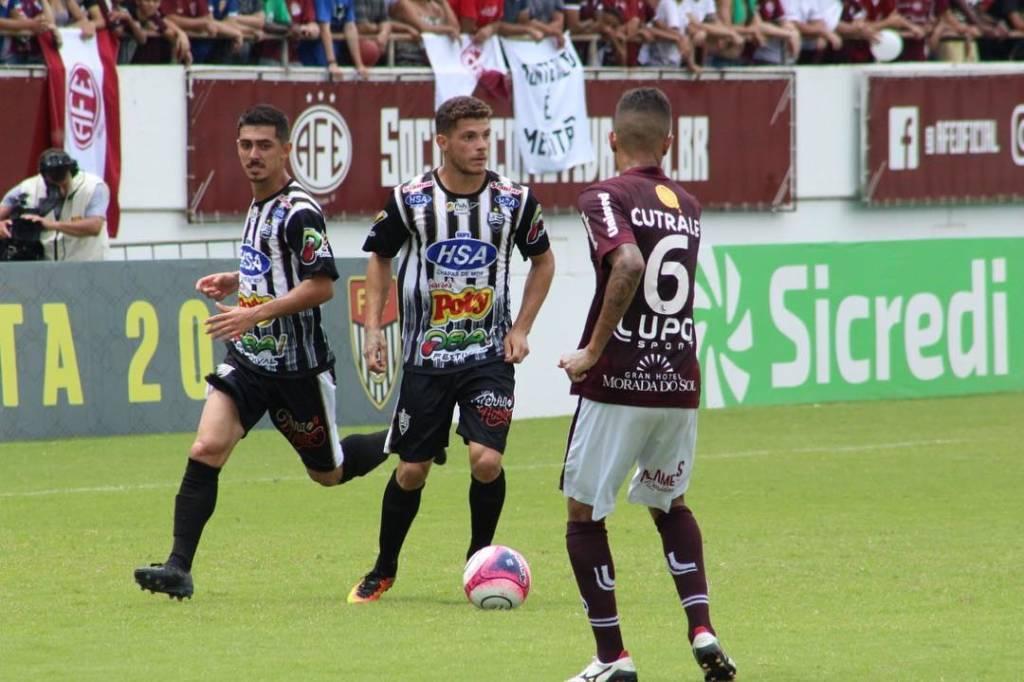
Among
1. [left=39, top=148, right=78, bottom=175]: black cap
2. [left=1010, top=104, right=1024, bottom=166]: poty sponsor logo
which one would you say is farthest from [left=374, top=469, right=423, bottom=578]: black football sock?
[left=1010, top=104, right=1024, bottom=166]: poty sponsor logo

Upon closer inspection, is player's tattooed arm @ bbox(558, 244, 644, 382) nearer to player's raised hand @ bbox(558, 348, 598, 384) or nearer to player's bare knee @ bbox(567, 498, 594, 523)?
player's raised hand @ bbox(558, 348, 598, 384)

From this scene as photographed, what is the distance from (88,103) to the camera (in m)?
18.4

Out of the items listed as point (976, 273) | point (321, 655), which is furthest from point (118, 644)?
point (976, 273)

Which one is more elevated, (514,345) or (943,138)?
(514,345)

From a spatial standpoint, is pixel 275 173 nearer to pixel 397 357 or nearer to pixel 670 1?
pixel 397 357

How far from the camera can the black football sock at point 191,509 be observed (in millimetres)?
8992

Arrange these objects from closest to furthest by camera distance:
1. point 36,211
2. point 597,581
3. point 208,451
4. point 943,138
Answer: point 597,581, point 208,451, point 36,211, point 943,138

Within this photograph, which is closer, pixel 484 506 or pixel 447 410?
pixel 447 410

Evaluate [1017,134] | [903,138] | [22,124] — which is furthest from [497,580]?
[1017,134]

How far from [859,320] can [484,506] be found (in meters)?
12.6

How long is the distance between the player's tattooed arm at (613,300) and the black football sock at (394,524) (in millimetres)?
2360

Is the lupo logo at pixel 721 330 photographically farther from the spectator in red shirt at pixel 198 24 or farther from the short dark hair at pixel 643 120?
the short dark hair at pixel 643 120

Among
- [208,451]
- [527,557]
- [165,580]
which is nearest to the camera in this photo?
[165,580]

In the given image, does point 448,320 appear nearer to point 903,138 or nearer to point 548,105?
point 548,105
